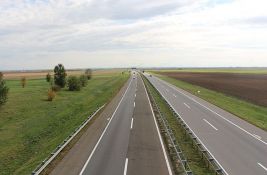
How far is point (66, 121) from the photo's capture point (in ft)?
128

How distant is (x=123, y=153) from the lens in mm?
20688

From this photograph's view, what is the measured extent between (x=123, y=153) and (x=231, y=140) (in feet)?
25.9

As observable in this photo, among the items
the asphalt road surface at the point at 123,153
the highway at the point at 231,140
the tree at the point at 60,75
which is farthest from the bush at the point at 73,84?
the asphalt road surface at the point at 123,153

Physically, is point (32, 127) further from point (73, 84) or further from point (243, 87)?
point (243, 87)

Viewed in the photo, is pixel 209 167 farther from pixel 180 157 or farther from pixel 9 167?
pixel 9 167

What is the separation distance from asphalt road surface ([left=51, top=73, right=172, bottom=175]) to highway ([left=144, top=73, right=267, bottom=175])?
3.12 meters

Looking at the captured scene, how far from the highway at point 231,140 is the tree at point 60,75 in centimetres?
4309

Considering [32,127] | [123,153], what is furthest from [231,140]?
[32,127]

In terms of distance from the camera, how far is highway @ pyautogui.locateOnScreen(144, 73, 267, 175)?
18.0m

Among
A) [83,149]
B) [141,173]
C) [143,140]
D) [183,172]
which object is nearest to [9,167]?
[83,149]

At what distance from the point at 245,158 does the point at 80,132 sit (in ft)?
44.1

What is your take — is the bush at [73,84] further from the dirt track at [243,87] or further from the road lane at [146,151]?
the road lane at [146,151]

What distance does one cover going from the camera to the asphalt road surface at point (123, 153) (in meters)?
17.4

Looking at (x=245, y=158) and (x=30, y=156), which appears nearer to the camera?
(x=245, y=158)
